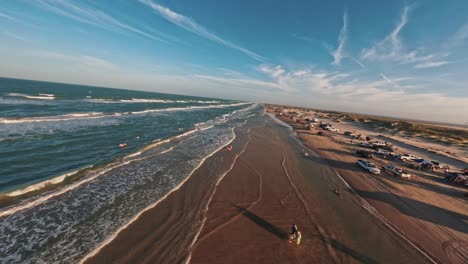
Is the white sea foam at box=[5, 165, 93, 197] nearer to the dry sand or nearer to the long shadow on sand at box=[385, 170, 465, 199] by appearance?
the dry sand

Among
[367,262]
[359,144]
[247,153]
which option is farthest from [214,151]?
[359,144]

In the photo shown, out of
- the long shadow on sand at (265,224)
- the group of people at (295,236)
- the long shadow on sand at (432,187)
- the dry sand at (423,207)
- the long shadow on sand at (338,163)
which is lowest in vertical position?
the long shadow on sand at (338,163)

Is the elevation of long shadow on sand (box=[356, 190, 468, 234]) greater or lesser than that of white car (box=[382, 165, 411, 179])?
lesser

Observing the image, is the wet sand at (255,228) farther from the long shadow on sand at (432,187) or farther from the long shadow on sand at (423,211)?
the long shadow on sand at (432,187)

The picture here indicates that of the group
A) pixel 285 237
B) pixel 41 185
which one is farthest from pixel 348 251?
pixel 41 185

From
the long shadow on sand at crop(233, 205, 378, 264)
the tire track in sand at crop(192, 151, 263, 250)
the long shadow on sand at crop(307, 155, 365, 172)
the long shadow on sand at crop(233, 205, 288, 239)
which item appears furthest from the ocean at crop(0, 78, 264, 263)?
the long shadow on sand at crop(307, 155, 365, 172)

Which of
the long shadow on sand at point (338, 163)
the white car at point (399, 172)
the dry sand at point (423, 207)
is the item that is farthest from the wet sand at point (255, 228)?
the white car at point (399, 172)
